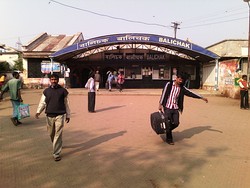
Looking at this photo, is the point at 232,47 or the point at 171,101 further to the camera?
the point at 232,47

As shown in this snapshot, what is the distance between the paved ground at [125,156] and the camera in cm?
471

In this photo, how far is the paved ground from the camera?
185 inches

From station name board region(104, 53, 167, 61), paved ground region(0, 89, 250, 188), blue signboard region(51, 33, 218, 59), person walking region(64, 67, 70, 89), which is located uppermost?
blue signboard region(51, 33, 218, 59)

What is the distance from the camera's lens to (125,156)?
19.7ft

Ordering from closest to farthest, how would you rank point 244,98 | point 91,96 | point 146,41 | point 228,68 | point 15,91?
1. point 15,91
2. point 91,96
3. point 244,98
4. point 228,68
5. point 146,41

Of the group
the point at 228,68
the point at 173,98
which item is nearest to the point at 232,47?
the point at 228,68

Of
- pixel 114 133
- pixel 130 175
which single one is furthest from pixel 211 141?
pixel 130 175

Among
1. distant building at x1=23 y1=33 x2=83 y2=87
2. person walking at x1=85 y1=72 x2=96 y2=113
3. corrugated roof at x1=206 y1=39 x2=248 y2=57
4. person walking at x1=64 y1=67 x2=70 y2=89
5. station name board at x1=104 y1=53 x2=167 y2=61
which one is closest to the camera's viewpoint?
person walking at x1=85 y1=72 x2=96 y2=113

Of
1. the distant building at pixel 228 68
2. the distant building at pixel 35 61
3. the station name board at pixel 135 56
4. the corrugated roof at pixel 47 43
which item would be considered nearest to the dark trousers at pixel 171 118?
the distant building at pixel 228 68

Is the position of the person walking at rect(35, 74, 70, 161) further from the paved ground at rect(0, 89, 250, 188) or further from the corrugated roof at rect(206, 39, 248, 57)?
the corrugated roof at rect(206, 39, 248, 57)

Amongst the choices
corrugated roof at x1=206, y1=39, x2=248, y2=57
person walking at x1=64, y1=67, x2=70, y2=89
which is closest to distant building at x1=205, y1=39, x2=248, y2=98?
corrugated roof at x1=206, y1=39, x2=248, y2=57

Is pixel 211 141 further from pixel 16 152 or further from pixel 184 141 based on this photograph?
pixel 16 152

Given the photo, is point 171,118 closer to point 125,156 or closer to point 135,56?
point 125,156

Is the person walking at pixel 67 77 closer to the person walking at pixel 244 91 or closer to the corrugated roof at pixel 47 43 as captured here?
the corrugated roof at pixel 47 43
